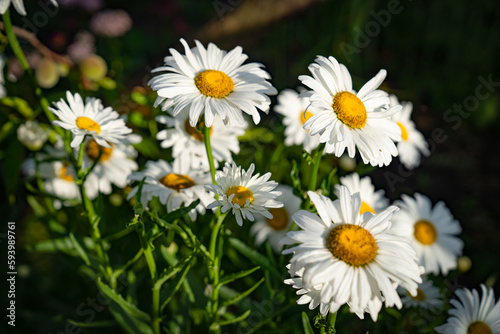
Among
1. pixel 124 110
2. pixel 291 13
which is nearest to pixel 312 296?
pixel 124 110

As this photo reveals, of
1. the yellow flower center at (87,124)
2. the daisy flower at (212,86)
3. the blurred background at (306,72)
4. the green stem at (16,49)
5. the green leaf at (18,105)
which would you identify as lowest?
the blurred background at (306,72)

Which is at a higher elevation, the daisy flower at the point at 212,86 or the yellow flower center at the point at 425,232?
the daisy flower at the point at 212,86

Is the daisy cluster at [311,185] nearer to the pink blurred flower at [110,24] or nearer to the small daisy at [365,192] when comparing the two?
the small daisy at [365,192]

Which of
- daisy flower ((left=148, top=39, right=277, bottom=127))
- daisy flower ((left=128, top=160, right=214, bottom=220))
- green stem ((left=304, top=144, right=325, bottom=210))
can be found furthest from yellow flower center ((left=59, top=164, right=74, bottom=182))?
green stem ((left=304, top=144, right=325, bottom=210))

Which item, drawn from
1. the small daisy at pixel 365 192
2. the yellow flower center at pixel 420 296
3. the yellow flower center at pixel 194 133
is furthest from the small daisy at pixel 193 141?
the yellow flower center at pixel 420 296

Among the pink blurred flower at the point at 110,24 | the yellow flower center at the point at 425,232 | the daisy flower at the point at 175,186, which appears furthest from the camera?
the pink blurred flower at the point at 110,24

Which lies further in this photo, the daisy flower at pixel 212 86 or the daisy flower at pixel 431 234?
the daisy flower at pixel 431 234

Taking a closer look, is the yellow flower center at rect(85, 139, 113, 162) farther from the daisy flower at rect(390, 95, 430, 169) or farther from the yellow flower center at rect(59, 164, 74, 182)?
→ the daisy flower at rect(390, 95, 430, 169)

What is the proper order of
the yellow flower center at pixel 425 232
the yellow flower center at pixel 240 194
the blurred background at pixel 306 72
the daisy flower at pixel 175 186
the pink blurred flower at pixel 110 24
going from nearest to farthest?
the yellow flower center at pixel 240 194 → the daisy flower at pixel 175 186 → the yellow flower center at pixel 425 232 → the blurred background at pixel 306 72 → the pink blurred flower at pixel 110 24
